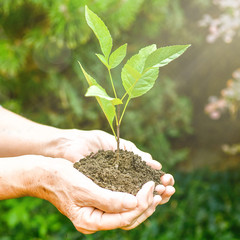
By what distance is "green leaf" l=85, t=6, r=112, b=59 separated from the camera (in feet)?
3.34

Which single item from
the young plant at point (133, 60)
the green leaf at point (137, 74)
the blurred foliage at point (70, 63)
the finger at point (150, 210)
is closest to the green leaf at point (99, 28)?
the young plant at point (133, 60)

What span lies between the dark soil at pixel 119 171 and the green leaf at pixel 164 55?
0.41m

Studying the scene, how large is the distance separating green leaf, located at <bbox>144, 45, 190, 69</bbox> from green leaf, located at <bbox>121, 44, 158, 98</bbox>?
0.04m

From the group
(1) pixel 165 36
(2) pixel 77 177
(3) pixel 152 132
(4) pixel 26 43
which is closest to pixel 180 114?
(3) pixel 152 132

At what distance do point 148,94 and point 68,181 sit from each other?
6.89 feet

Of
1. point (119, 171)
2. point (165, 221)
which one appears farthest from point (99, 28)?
point (165, 221)

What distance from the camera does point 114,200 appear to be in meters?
1.02

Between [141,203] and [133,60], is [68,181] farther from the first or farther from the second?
[133,60]

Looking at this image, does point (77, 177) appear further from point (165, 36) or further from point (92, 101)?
point (165, 36)

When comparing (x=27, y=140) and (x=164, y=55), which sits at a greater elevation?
(x=164, y=55)

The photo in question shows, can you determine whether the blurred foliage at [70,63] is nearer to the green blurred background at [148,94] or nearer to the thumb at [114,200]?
the green blurred background at [148,94]

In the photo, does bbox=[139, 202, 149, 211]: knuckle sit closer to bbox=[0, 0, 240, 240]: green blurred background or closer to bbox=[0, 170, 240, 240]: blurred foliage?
bbox=[0, 0, 240, 240]: green blurred background

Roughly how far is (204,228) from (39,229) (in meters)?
1.31

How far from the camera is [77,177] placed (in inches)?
43.2
